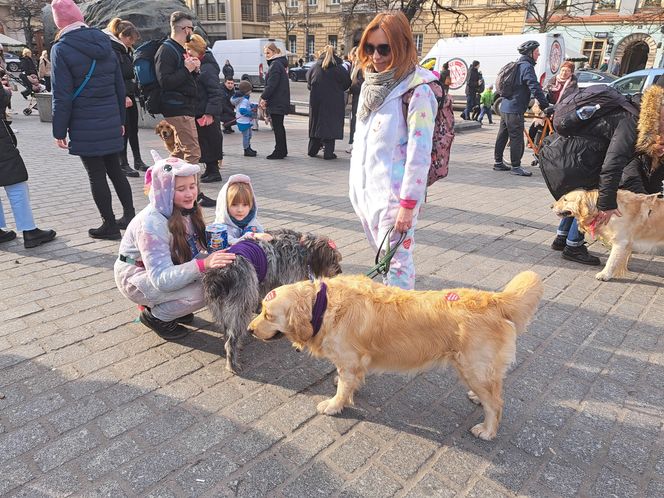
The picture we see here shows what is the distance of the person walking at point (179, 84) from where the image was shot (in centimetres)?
592

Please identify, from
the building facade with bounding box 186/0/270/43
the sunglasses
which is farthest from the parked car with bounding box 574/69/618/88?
the building facade with bounding box 186/0/270/43

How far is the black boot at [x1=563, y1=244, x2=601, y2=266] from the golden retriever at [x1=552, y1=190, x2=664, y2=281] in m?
0.37

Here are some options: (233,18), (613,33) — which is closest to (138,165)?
(613,33)

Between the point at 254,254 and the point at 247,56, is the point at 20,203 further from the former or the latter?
the point at 247,56

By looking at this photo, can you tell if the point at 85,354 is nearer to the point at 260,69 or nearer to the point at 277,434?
the point at 277,434

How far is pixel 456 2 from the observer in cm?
4203

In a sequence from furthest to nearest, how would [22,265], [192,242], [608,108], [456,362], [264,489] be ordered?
[22,265], [608,108], [192,242], [456,362], [264,489]

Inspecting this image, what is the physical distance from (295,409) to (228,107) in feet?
37.0

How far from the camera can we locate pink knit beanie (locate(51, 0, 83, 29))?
4.57m

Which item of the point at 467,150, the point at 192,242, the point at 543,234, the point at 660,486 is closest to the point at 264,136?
the point at 467,150

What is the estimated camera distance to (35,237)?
16.1ft

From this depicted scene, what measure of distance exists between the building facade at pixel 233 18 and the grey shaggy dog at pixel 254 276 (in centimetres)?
6302

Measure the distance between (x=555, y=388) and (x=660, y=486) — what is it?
0.78 m

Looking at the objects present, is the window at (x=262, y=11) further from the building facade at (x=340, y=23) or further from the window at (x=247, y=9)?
the building facade at (x=340, y=23)
